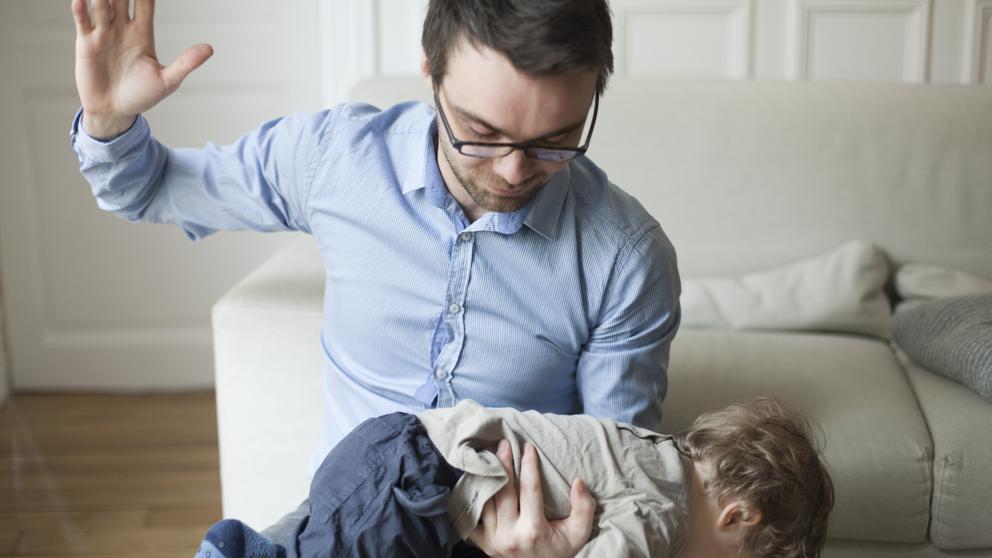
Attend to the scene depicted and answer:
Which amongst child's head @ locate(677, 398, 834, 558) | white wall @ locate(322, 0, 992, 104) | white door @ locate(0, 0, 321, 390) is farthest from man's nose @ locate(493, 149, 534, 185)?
white door @ locate(0, 0, 321, 390)

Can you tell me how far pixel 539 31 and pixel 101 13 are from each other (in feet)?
2.02

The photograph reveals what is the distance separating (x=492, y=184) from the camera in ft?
4.48

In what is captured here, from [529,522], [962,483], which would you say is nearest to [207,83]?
[529,522]

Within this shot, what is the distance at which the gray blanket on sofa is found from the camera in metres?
1.89

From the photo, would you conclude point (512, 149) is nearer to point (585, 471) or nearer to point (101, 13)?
point (585, 471)

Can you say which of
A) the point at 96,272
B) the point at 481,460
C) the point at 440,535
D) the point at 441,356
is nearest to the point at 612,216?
the point at 441,356

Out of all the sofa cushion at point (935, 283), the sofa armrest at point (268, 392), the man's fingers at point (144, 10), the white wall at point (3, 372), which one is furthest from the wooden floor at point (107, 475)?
the sofa cushion at point (935, 283)

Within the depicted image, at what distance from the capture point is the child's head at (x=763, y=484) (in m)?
1.45

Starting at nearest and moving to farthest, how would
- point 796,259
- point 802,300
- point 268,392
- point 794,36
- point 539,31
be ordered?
point 539,31
point 268,392
point 802,300
point 796,259
point 794,36

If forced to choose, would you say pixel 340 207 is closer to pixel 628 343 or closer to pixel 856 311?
pixel 628 343

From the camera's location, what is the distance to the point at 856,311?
229cm

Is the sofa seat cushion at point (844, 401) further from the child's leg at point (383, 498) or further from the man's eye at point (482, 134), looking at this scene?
the man's eye at point (482, 134)

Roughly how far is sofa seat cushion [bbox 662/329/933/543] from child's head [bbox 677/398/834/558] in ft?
0.89

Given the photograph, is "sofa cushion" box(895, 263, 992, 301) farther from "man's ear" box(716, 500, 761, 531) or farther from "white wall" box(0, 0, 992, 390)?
"man's ear" box(716, 500, 761, 531)
